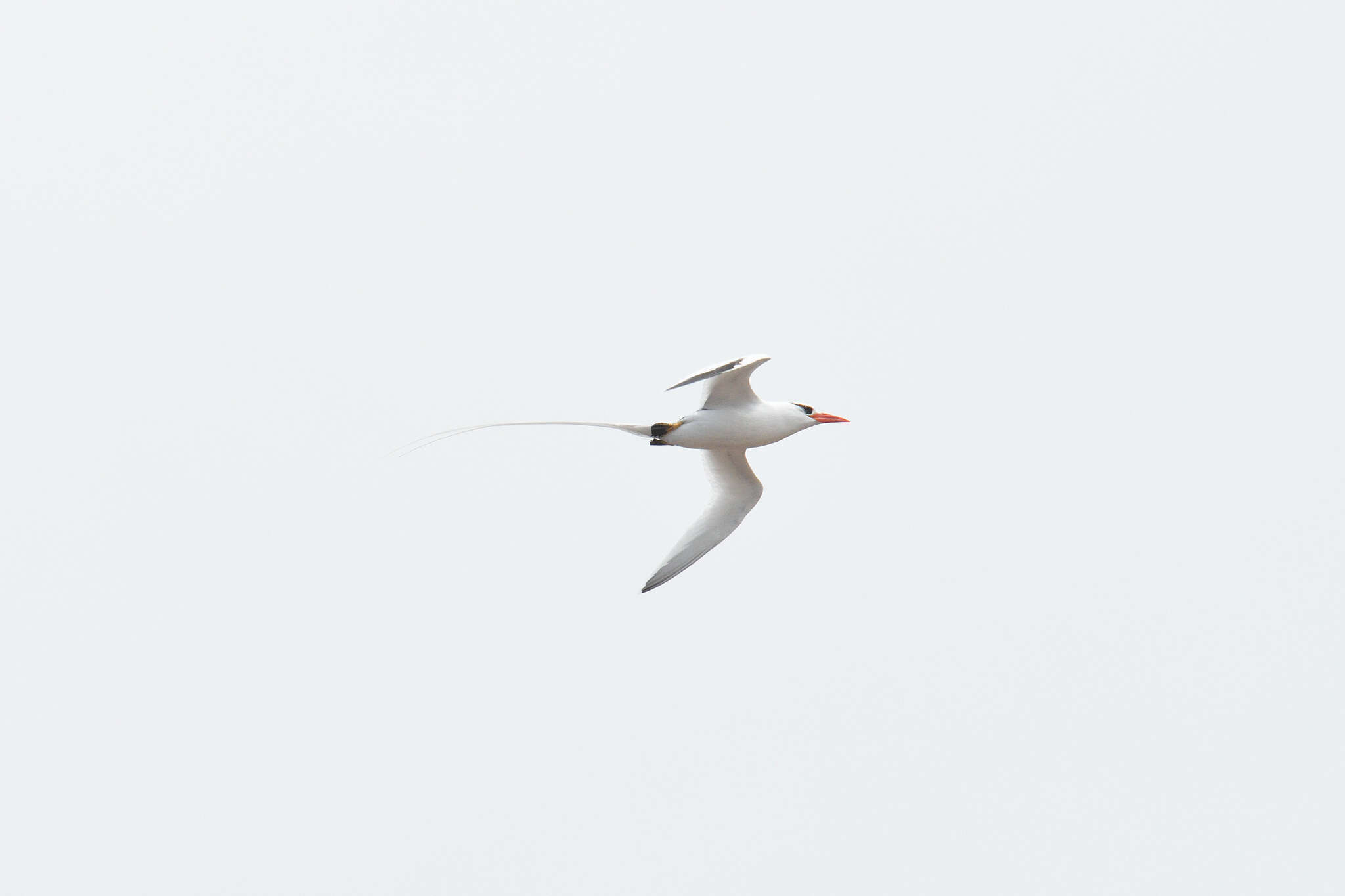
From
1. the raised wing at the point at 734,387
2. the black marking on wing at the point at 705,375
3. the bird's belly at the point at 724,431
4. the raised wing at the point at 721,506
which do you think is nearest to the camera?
the black marking on wing at the point at 705,375

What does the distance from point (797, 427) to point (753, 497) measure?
1.39 metres

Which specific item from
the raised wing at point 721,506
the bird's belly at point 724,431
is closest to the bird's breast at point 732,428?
the bird's belly at point 724,431

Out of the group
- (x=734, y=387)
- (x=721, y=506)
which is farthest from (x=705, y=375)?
(x=721, y=506)

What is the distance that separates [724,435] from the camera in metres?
17.6

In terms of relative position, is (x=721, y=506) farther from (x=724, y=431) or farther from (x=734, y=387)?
(x=734, y=387)

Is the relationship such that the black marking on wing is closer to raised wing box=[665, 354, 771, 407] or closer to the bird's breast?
raised wing box=[665, 354, 771, 407]

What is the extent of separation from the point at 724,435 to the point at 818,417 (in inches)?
50.0

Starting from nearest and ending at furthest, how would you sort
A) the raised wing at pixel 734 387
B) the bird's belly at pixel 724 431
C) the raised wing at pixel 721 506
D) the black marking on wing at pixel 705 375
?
1. the black marking on wing at pixel 705 375
2. the raised wing at pixel 734 387
3. the bird's belly at pixel 724 431
4. the raised wing at pixel 721 506

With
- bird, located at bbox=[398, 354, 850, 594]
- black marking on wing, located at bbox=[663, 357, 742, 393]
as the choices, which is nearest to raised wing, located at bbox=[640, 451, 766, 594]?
bird, located at bbox=[398, 354, 850, 594]

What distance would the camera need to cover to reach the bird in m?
17.3

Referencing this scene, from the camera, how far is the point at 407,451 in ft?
52.0

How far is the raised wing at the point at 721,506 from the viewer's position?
18766 millimetres

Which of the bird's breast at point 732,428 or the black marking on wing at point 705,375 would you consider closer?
the black marking on wing at point 705,375

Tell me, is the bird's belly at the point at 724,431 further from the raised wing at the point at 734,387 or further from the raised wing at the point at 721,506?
the raised wing at the point at 721,506
